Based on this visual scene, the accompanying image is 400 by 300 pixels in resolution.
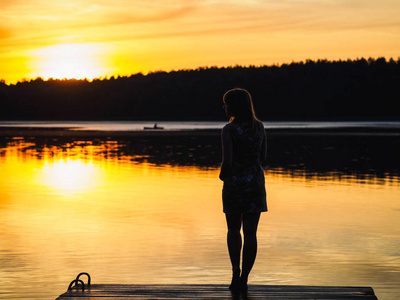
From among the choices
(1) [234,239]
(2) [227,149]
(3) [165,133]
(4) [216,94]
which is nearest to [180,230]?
(1) [234,239]

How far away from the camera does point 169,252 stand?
9320 millimetres

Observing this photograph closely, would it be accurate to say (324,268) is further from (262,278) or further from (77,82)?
(77,82)

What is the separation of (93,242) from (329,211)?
5204 millimetres

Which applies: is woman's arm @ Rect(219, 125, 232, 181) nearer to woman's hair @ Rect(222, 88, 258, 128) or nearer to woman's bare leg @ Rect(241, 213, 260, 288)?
woman's hair @ Rect(222, 88, 258, 128)

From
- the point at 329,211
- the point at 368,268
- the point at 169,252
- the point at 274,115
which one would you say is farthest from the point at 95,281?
the point at 274,115

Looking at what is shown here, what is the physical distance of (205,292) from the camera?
577cm

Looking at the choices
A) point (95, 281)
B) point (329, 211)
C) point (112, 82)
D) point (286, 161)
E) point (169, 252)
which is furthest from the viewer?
point (112, 82)

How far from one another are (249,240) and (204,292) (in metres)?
0.59

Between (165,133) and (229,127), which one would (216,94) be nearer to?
(165,133)

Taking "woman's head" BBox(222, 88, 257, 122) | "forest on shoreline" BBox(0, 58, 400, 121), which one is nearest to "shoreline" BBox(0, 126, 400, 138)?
"woman's head" BBox(222, 88, 257, 122)

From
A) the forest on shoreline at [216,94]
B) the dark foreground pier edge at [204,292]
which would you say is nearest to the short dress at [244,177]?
the dark foreground pier edge at [204,292]

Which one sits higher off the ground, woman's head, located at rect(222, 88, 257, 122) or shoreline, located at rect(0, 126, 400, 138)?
woman's head, located at rect(222, 88, 257, 122)

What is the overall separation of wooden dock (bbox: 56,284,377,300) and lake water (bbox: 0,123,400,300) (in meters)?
1.62

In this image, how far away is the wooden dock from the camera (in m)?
5.57
